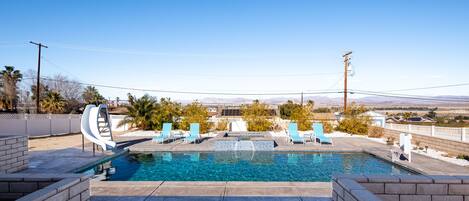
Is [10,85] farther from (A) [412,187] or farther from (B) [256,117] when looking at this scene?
(A) [412,187]

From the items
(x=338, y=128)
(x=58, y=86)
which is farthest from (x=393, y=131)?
(x=58, y=86)

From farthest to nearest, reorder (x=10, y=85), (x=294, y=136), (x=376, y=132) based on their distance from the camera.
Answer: (x=10, y=85)
(x=376, y=132)
(x=294, y=136)

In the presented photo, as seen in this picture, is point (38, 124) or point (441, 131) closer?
point (441, 131)

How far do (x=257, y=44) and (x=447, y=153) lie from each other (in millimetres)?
14836

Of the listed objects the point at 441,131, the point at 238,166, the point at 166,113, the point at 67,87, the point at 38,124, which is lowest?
the point at 238,166

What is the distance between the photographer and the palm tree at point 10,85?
89.2 ft

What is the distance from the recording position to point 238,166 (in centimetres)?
853

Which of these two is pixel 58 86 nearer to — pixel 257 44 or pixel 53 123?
pixel 53 123

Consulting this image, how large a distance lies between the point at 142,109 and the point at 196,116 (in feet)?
13.3

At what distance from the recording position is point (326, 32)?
17391mm

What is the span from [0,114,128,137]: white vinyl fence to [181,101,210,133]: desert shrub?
719 cm

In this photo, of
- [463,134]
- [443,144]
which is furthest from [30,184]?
[443,144]

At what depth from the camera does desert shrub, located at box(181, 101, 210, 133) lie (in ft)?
55.1

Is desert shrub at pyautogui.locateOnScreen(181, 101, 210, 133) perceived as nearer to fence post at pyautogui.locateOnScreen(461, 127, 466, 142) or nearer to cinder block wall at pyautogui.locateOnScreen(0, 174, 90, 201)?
fence post at pyautogui.locateOnScreen(461, 127, 466, 142)
